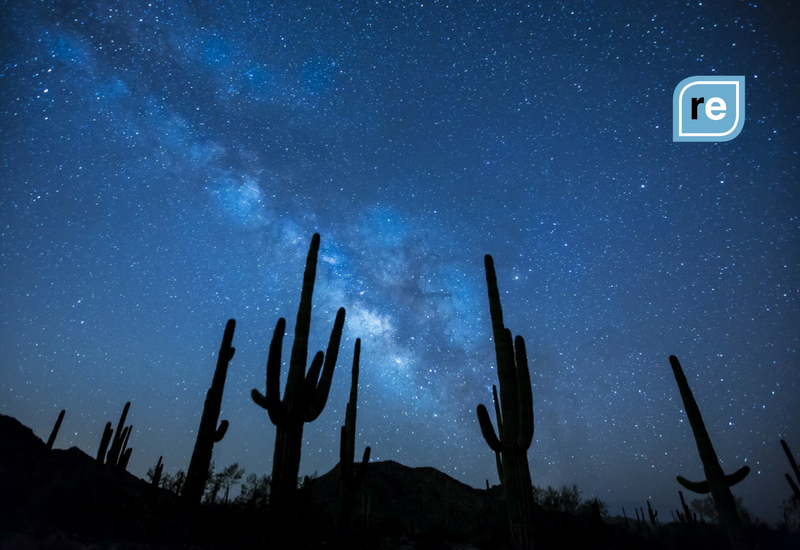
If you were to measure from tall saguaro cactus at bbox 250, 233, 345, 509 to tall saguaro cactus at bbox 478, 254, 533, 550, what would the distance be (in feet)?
12.7

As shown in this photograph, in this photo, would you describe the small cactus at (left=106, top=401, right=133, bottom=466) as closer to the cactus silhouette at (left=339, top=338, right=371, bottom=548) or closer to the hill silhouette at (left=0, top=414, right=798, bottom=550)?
the hill silhouette at (left=0, top=414, right=798, bottom=550)

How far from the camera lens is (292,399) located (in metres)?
9.00

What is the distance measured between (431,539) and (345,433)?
28.9 ft

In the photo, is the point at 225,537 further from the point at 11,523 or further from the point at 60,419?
the point at 60,419

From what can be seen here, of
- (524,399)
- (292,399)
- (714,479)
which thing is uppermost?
(524,399)

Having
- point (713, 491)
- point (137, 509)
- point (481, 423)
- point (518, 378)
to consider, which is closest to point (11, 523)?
point (137, 509)

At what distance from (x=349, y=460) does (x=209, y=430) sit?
201 inches

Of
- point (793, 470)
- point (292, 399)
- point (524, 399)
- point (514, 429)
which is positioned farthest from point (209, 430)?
point (793, 470)

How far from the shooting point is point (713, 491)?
39.2ft

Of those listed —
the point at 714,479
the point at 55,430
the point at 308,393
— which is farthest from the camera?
the point at 55,430

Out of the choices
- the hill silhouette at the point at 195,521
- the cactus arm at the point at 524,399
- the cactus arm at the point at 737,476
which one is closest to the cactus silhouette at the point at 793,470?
the hill silhouette at the point at 195,521

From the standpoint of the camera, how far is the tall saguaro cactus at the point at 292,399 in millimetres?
8445

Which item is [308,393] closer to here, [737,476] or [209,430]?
[209,430]

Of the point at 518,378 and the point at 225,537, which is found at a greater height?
the point at 518,378
